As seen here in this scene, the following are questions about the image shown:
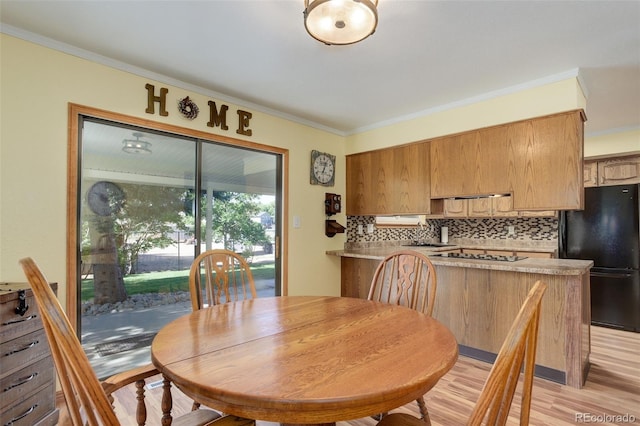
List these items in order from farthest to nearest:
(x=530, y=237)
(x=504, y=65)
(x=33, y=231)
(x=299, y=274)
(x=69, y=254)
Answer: (x=530, y=237) → (x=299, y=274) → (x=504, y=65) → (x=69, y=254) → (x=33, y=231)

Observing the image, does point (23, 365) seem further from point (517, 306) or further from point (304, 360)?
point (517, 306)

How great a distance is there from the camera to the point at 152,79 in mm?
2564

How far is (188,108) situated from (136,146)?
0.54 meters

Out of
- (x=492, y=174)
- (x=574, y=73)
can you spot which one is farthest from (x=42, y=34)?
(x=574, y=73)

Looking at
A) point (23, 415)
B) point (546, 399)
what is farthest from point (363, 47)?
point (23, 415)

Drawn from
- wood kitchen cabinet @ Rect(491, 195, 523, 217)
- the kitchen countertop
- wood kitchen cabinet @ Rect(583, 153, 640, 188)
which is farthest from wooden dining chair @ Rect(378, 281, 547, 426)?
wood kitchen cabinet @ Rect(583, 153, 640, 188)

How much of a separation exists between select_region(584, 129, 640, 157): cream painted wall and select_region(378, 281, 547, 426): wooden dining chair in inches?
175

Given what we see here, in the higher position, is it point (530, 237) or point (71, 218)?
point (71, 218)

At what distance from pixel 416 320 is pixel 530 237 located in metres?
3.88

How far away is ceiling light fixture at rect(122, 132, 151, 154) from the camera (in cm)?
252

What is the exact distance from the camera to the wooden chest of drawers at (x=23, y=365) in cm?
158

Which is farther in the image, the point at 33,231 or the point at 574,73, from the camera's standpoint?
the point at 574,73

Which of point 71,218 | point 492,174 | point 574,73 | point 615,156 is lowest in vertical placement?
point 71,218

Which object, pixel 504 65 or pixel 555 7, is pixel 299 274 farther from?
pixel 555 7
